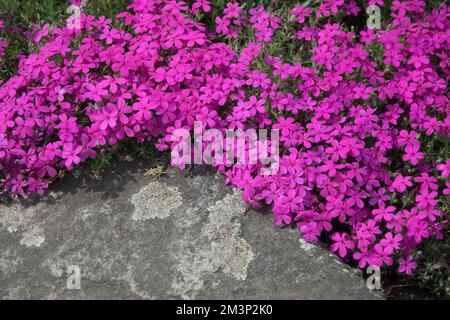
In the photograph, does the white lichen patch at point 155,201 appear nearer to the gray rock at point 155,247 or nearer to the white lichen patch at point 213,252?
the gray rock at point 155,247

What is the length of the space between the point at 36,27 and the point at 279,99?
2114mm

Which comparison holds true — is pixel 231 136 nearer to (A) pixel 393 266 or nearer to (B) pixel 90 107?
(B) pixel 90 107

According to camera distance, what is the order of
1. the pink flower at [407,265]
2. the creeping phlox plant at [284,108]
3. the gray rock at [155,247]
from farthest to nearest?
the creeping phlox plant at [284,108]
the pink flower at [407,265]
the gray rock at [155,247]

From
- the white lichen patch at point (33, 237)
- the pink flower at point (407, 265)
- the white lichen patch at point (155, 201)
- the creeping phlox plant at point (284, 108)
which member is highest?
the creeping phlox plant at point (284, 108)

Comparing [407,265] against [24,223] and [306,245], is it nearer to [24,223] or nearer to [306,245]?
[306,245]

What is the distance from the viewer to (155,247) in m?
3.82

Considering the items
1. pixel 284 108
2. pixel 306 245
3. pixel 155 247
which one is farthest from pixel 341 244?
pixel 155 247

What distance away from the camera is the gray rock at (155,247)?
11.9 ft

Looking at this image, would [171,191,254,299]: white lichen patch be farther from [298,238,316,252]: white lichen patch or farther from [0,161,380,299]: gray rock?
[298,238,316,252]: white lichen patch

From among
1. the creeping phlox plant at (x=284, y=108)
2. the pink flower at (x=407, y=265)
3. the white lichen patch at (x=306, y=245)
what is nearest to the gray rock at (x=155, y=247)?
the white lichen patch at (x=306, y=245)

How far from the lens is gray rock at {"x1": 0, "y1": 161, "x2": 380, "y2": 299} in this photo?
362 cm

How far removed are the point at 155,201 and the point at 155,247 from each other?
0.37 metres

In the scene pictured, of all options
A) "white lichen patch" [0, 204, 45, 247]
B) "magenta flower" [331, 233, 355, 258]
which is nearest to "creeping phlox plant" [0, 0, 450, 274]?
"magenta flower" [331, 233, 355, 258]

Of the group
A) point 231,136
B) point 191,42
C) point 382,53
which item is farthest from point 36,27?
point 382,53
